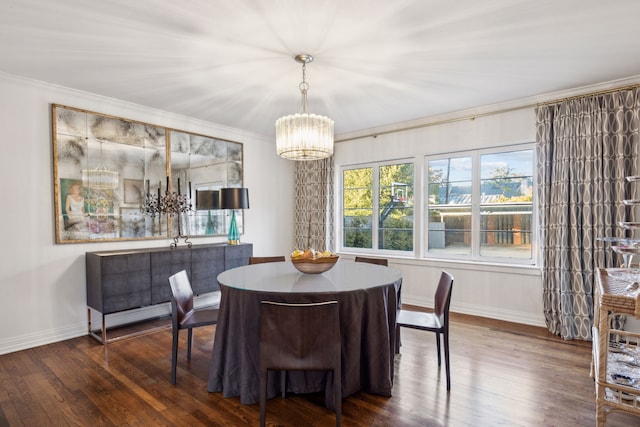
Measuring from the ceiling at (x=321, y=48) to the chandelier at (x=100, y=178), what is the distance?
2.73 feet

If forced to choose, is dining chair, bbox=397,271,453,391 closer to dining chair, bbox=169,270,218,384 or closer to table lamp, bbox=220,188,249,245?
dining chair, bbox=169,270,218,384

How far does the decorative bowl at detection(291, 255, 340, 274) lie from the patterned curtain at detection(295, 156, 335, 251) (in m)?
2.78

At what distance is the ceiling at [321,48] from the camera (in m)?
2.19

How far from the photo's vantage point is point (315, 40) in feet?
8.44

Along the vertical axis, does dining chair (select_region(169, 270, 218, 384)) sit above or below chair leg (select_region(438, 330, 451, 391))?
above

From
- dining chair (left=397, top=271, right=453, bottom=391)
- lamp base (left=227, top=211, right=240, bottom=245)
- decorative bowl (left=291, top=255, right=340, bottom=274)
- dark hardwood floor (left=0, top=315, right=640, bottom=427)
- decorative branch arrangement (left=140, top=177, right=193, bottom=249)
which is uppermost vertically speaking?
decorative branch arrangement (left=140, top=177, right=193, bottom=249)

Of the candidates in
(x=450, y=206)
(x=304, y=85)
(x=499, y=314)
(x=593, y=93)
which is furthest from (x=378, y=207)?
(x=593, y=93)

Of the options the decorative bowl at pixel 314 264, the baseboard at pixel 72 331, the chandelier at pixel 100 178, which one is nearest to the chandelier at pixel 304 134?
the decorative bowl at pixel 314 264

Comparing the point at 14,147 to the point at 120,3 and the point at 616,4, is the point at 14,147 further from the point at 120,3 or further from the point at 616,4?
the point at 616,4

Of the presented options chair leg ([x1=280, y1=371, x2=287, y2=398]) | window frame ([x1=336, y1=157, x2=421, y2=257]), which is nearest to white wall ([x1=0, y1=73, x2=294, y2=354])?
chair leg ([x1=280, y1=371, x2=287, y2=398])

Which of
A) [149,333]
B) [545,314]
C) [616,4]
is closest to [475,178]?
[545,314]

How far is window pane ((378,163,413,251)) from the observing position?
193 inches

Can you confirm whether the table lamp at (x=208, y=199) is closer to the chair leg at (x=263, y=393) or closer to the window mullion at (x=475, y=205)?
the chair leg at (x=263, y=393)

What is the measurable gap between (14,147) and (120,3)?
6.89 ft
